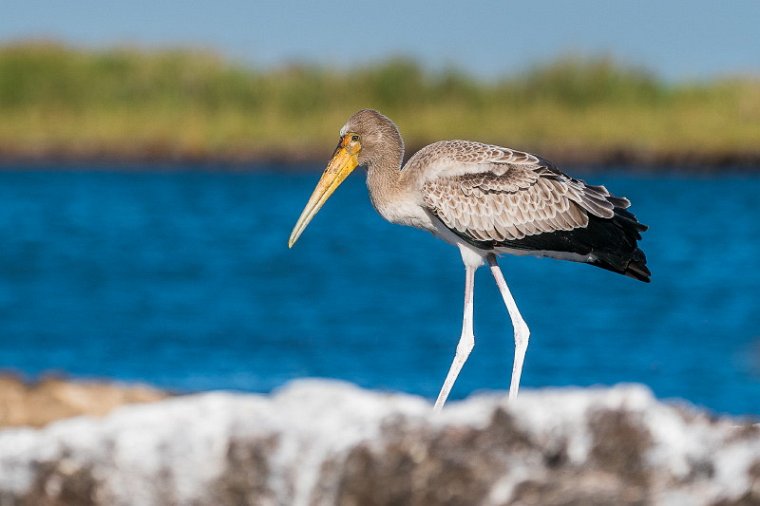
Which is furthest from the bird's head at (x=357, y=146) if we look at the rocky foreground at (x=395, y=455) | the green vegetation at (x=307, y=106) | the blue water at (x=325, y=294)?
the green vegetation at (x=307, y=106)

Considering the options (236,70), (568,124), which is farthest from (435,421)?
(236,70)

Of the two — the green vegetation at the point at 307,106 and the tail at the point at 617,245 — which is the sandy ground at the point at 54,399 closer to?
the tail at the point at 617,245

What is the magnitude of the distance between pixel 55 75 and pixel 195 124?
5134mm

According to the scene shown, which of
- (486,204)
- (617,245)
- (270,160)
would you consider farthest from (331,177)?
(270,160)

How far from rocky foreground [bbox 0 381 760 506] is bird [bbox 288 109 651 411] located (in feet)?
13.5

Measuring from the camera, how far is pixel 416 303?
24.5m

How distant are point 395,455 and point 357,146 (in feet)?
15.6

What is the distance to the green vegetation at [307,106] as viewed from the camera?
137ft

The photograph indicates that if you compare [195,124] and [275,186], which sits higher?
[195,124]

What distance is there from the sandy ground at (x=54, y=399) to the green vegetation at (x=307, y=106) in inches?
1172

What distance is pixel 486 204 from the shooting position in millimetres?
8141

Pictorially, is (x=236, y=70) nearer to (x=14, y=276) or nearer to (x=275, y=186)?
(x=275, y=186)

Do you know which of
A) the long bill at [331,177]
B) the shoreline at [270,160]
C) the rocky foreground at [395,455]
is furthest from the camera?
the shoreline at [270,160]

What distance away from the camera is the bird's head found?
8.13 metres
